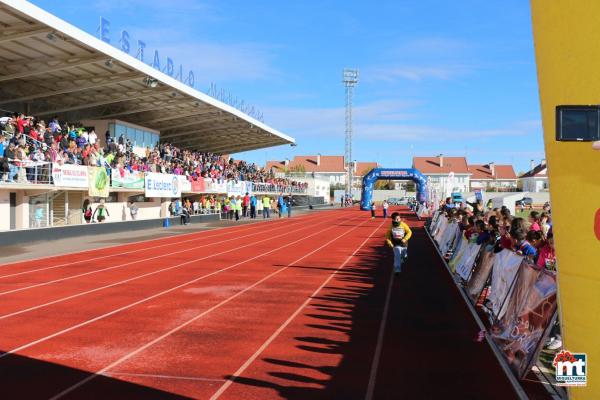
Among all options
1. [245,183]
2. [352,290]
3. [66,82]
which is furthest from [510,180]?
[352,290]

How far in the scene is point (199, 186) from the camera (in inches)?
1481

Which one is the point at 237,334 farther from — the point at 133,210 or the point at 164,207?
the point at 164,207

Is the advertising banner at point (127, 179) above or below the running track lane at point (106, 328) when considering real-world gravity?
above

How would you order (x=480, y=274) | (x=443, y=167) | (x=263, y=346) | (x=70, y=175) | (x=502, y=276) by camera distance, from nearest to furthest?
1. (x=263, y=346)
2. (x=502, y=276)
3. (x=480, y=274)
4. (x=70, y=175)
5. (x=443, y=167)

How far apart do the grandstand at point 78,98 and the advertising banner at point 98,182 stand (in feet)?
1.88

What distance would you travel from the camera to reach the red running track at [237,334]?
19.3 ft

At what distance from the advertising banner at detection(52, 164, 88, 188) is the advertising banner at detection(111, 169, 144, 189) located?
2389 mm

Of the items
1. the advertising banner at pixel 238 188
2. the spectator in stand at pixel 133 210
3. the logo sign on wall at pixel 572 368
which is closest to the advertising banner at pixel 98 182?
the spectator in stand at pixel 133 210

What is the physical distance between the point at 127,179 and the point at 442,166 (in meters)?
107

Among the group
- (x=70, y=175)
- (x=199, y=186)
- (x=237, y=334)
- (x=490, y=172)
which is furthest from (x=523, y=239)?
(x=490, y=172)

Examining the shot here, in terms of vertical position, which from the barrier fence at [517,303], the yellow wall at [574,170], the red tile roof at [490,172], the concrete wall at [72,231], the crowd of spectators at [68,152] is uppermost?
the red tile roof at [490,172]

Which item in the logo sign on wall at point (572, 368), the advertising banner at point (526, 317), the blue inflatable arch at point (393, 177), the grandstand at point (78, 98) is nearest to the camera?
the logo sign on wall at point (572, 368)

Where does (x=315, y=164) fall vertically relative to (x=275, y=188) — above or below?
above

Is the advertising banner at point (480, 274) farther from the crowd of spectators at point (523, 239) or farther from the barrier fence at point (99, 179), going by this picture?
the barrier fence at point (99, 179)
